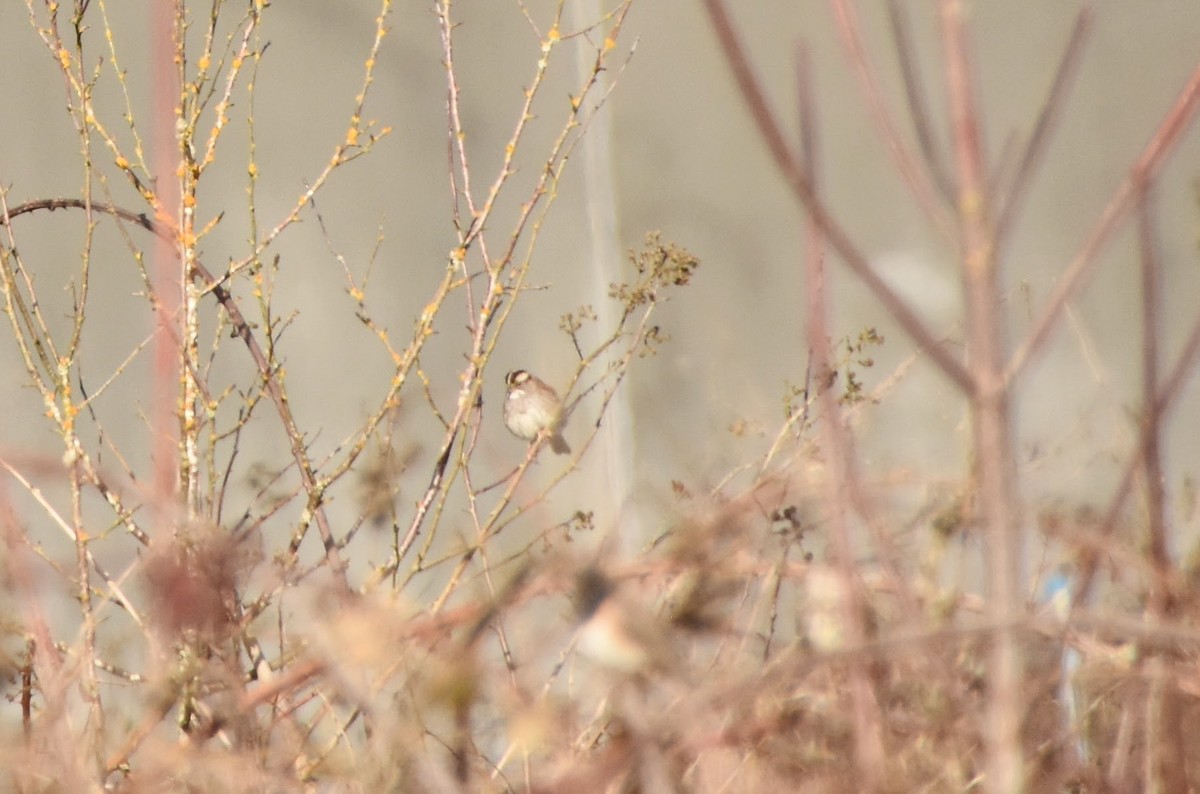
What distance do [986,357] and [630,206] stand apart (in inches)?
173

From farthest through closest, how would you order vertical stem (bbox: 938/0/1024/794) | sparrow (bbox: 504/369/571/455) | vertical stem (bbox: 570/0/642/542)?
vertical stem (bbox: 570/0/642/542) < sparrow (bbox: 504/369/571/455) < vertical stem (bbox: 938/0/1024/794)

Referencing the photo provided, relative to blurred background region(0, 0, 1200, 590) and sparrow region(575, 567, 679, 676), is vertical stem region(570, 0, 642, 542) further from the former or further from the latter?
sparrow region(575, 567, 679, 676)

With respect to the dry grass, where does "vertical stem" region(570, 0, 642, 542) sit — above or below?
above

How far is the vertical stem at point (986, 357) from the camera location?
1.98 feet

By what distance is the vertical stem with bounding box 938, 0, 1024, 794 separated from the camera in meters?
0.60

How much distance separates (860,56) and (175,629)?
62cm

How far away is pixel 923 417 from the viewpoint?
133 inches

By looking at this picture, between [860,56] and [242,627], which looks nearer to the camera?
[860,56]

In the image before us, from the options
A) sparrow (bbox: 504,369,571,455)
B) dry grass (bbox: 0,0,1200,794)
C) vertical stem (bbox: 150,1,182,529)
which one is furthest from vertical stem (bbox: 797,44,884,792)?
sparrow (bbox: 504,369,571,455)

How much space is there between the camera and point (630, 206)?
4961 mm

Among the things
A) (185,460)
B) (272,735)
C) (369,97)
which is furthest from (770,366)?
(272,735)

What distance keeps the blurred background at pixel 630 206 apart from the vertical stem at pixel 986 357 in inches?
76.2

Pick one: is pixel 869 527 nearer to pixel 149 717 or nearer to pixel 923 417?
pixel 149 717

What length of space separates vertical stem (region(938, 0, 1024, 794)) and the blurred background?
194 cm
